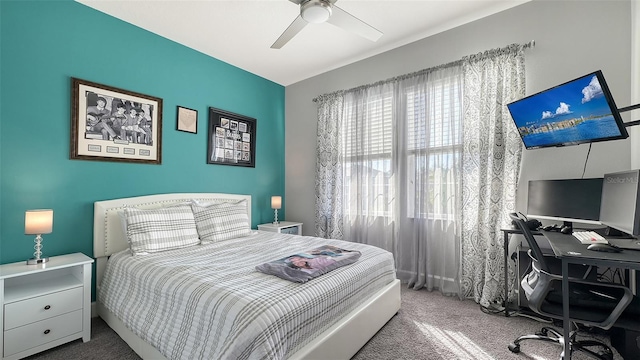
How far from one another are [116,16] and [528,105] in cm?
395

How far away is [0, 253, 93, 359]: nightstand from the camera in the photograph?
1.83 m

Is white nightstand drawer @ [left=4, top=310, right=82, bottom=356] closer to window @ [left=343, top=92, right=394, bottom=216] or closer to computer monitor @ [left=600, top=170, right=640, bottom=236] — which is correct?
window @ [left=343, top=92, right=394, bottom=216]

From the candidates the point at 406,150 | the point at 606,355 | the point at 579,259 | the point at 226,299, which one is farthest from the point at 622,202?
the point at 226,299

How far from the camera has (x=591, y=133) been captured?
2053 millimetres

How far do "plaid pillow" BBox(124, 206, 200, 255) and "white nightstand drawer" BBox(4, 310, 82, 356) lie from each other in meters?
0.60

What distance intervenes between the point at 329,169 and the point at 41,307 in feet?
10.3

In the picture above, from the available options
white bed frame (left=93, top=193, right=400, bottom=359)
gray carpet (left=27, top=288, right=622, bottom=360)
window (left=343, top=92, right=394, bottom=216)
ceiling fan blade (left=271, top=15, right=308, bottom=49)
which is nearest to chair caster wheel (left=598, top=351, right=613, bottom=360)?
gray carpet (left=27, top=288, right=622, bottom=360)

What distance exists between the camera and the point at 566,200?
2295 millimetres

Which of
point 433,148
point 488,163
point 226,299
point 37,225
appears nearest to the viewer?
point 226,299

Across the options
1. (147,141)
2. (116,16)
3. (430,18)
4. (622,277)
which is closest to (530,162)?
(622,277)

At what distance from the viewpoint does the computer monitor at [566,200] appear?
7.09 ft

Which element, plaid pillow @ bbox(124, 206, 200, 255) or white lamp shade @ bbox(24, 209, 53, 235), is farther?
plaid pillow @ bbox(124, 206, 200, 255)

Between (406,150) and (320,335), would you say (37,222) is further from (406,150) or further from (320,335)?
(406,150)

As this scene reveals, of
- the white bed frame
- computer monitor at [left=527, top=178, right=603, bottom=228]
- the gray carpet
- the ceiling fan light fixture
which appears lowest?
the gray carpet
